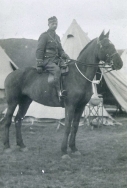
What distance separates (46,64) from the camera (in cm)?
675

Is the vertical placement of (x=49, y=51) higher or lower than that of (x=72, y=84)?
higher

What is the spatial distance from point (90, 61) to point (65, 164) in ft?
7.19

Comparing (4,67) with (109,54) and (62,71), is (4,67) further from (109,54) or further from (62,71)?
(109,54)

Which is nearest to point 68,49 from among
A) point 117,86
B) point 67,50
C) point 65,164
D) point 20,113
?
point 67,50

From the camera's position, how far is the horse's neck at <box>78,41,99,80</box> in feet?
21.2

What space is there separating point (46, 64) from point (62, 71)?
43 centimetres

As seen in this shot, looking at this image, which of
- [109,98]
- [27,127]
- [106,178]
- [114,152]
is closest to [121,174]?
[106,178]

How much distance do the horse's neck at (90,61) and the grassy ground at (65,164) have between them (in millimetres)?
1770

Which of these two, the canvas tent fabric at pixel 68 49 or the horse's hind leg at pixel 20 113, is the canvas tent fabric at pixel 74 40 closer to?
the canvas tent fabric at pixel 68 49

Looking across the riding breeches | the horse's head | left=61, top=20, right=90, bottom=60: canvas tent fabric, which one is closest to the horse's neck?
the horse's head

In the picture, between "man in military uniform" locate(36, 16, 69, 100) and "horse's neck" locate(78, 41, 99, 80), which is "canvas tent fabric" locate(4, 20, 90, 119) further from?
"horse's neck" locate(78, 41, 99, 80)

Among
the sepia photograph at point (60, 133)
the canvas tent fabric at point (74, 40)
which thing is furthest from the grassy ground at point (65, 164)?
the canvas tent fabric at point (74, 40)

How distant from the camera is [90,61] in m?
6.53

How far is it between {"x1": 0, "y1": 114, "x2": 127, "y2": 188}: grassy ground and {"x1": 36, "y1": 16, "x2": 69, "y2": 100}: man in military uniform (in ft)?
4.74
